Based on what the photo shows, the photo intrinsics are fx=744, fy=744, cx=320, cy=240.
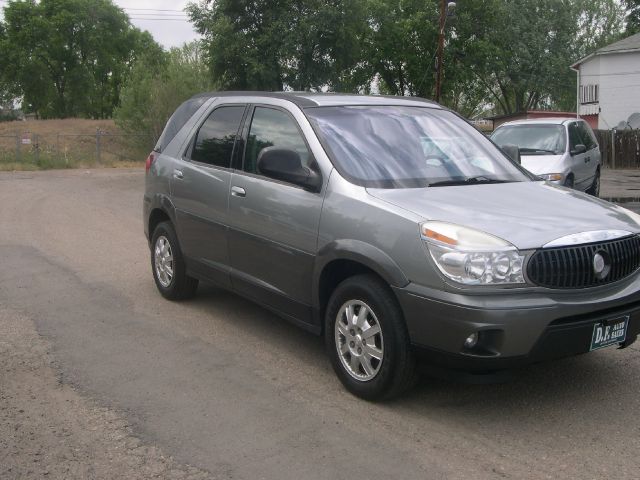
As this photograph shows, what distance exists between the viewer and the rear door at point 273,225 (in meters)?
4.86

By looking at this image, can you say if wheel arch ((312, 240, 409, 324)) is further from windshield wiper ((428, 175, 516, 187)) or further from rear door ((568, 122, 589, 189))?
rear door ((568, 122, 589, 189))

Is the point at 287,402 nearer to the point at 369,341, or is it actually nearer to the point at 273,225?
the point at 369,341

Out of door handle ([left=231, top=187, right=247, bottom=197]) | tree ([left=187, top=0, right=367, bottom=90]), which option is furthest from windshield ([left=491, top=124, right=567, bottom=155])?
tree ([left=187, top=0, right=367, bottom=90])

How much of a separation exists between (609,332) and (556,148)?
8.92 metres

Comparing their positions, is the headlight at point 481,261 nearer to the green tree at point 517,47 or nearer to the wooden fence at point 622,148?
the wooden fence at point 622,148

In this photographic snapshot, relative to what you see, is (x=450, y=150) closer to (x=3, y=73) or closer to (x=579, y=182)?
(x=579, y=182)

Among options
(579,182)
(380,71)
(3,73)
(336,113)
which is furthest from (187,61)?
(336,113)

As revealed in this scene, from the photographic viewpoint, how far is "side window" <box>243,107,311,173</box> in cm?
521

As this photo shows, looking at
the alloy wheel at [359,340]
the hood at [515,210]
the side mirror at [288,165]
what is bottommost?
the alloy wheel at [359,340]

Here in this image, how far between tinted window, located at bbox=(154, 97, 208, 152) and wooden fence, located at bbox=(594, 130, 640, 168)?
1080 inches

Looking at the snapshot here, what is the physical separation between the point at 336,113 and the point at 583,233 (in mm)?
1980

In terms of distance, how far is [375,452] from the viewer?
3791 millimetres

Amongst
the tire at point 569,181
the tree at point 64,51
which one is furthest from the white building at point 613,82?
the tree at point 64,51

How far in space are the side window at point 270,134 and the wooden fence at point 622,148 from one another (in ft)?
92.5
